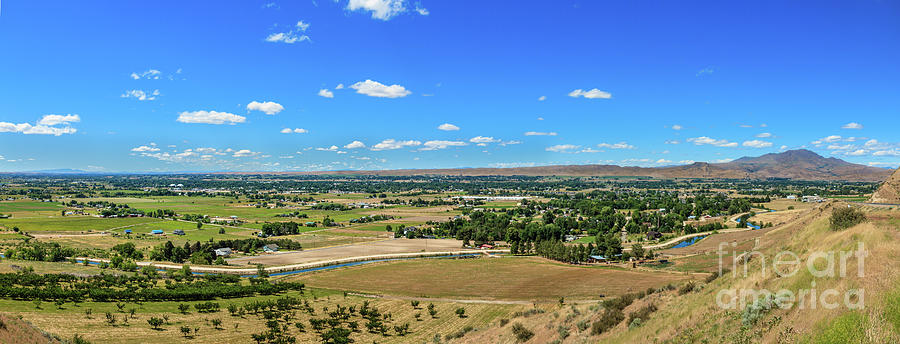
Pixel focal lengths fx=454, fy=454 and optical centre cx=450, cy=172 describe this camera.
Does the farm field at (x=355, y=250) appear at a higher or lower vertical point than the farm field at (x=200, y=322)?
lower

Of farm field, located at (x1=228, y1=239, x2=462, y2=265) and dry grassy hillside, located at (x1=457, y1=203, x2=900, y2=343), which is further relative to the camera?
farm field, located at (x1=228, y1=239, x2=462, y2=265)

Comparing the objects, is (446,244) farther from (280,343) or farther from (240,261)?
(280,343)

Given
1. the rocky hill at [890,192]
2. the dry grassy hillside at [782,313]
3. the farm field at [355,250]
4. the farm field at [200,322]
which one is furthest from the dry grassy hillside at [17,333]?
the rocky hill at [890,192]

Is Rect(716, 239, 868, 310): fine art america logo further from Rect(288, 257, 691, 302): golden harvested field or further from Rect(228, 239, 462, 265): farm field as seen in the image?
Rect(228, 239, 462, 265): farm field

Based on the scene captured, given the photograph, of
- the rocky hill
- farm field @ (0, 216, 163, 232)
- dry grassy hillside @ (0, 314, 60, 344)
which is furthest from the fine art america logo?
farm field @ (0, 216, 163, 232)

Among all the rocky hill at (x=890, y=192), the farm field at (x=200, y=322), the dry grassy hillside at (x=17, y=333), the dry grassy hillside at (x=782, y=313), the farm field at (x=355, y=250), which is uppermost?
the rocky hill at (x=890, y=192)

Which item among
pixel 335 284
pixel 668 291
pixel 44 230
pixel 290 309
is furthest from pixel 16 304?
pixel 44 230

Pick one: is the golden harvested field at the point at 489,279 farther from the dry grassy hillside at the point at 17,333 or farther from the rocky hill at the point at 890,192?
the rocky hill at the point at 890,192
